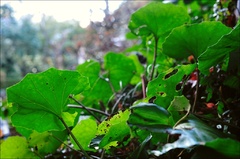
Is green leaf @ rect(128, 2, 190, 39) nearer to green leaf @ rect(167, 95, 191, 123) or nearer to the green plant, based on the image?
the green plant

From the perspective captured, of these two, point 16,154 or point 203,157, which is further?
point 16,154

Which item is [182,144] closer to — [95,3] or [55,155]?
[55,155]

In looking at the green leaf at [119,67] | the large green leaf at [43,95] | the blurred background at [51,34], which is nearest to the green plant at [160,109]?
the large green leaf at [43,95]

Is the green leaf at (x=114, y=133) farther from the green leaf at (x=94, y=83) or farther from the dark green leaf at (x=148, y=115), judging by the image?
the green leaf at (x=94, y=83)

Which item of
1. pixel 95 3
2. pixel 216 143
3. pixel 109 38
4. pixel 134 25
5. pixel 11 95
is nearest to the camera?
pixel 216 143

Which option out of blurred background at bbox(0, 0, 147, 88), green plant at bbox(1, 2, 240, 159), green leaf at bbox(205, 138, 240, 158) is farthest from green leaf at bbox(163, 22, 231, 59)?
blurred background at bbox(0, 0, 147, 88)

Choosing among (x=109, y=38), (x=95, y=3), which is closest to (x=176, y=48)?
(x=95, y=3)

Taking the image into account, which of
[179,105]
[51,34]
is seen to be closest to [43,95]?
[179,105]

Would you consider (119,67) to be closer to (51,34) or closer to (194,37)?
(194,37)
